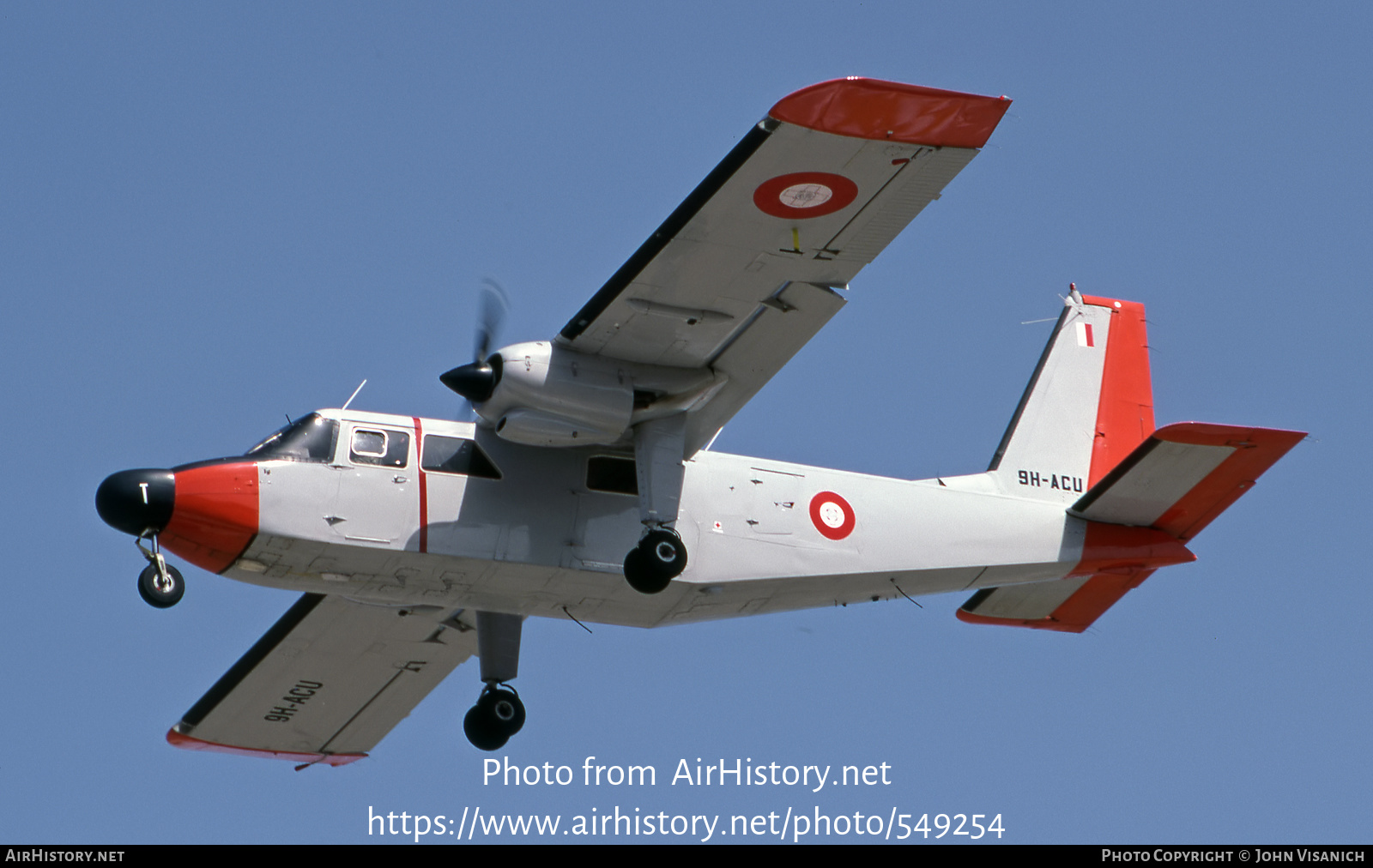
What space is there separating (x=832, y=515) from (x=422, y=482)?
361 centimetres

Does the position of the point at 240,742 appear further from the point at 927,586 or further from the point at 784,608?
the point at 927,586

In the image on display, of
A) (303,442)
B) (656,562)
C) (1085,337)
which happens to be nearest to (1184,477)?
(1085,337)

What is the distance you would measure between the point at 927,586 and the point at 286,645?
6088 millimetres

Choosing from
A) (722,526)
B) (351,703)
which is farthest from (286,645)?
(722,526)

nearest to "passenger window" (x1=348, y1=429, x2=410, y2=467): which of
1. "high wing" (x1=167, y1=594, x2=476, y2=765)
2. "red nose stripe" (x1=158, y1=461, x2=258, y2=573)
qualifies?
"red nose stripe" (x1=158, y1=461, x2=258, y2=573)

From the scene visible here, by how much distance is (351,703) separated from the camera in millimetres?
18531

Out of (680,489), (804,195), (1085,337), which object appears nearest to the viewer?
(804,195)

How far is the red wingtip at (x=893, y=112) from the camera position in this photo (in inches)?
503

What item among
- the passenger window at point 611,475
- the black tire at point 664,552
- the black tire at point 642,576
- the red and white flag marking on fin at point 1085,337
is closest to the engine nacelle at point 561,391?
the passenger window at point 611,475

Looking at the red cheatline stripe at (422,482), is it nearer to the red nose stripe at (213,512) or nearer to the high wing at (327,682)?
the red nose stripe at (213,512)

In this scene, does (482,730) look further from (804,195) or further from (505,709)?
(804,195)

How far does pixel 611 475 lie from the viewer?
15516mm

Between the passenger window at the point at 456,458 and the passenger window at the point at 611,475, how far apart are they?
31.9 inches

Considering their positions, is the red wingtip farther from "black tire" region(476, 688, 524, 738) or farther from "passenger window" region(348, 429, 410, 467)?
"black tire" region(476, 688, 524, 738)
